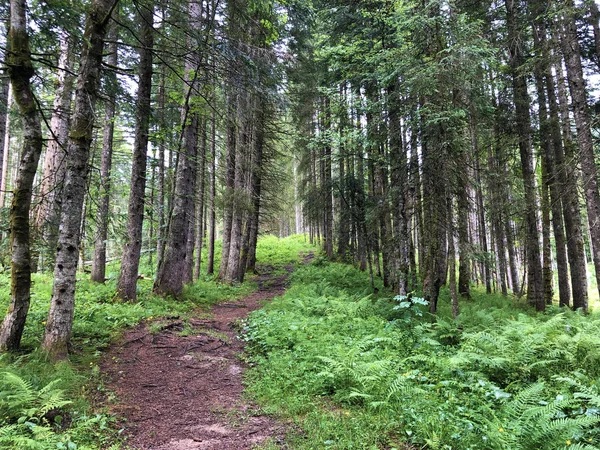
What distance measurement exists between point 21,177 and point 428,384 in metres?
6.65

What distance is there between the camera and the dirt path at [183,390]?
12.2ft

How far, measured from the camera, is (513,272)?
55.0ft

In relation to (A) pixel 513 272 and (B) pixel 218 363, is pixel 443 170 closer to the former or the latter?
(B) pixel 218 363

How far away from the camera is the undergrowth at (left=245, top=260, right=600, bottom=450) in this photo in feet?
10.5

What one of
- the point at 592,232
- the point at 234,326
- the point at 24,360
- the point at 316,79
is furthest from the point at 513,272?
the point at 24,360

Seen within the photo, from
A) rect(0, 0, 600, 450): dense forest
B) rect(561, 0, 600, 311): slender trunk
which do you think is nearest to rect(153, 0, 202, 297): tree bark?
rect(0, 0, 600, 450): dense forest

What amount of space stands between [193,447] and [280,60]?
8257 mm

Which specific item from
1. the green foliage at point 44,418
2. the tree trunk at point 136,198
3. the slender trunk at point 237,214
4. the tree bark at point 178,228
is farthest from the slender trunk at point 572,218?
the green foliage at point 44,418

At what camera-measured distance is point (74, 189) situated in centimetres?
511

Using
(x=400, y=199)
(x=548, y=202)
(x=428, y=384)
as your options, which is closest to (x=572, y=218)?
(x=548, y=202)

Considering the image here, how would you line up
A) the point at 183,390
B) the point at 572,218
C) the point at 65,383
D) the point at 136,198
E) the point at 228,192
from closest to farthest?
the point at 65,383, the point at 183,390, the point at 136,198, the point at 572,218, the point at 228,192

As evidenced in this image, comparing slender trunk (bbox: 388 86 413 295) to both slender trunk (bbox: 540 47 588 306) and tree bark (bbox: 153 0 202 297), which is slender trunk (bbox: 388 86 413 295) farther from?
tree bark (bbox: 153 0 202 297)

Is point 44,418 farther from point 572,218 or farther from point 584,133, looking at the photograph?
point 572,218

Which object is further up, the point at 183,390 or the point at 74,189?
the point at 74,189
